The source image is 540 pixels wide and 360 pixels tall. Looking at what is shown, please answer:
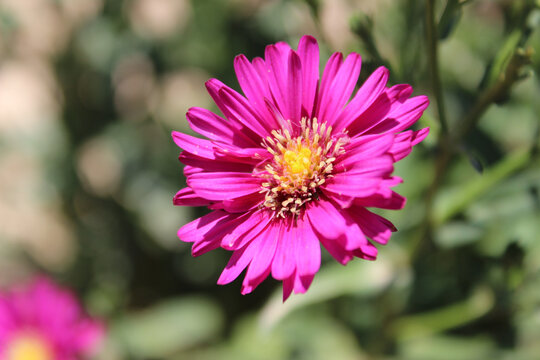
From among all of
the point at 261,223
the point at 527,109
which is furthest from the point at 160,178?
the point at 527,109

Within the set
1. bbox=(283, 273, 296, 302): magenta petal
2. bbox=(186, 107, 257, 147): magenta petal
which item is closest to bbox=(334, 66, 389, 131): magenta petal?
bbox=(186, 107, 257, 147): magenta petal

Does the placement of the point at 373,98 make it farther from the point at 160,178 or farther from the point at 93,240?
the point at 93,240

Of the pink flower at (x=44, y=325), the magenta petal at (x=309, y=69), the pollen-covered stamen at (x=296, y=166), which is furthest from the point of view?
the pink flower at (x=44, y=325)

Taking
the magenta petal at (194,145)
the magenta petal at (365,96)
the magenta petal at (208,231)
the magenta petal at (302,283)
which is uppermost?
the magenta petal at (194,145)

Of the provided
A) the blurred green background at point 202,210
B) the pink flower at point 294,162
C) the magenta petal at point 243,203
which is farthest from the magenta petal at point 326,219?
the blurred green background at point 202,210

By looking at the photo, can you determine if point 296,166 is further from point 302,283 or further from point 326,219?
point 302,283

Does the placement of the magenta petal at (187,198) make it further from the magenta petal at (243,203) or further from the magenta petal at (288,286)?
the magenta petal at (288,286)

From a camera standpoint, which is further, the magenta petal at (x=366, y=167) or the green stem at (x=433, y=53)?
the green stem at (x=433, y=53)

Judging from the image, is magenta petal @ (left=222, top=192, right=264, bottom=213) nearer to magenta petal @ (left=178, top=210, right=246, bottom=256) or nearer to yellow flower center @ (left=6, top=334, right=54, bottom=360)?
magenta petal @ (left=178, top=210, right=246, bottom=256)
